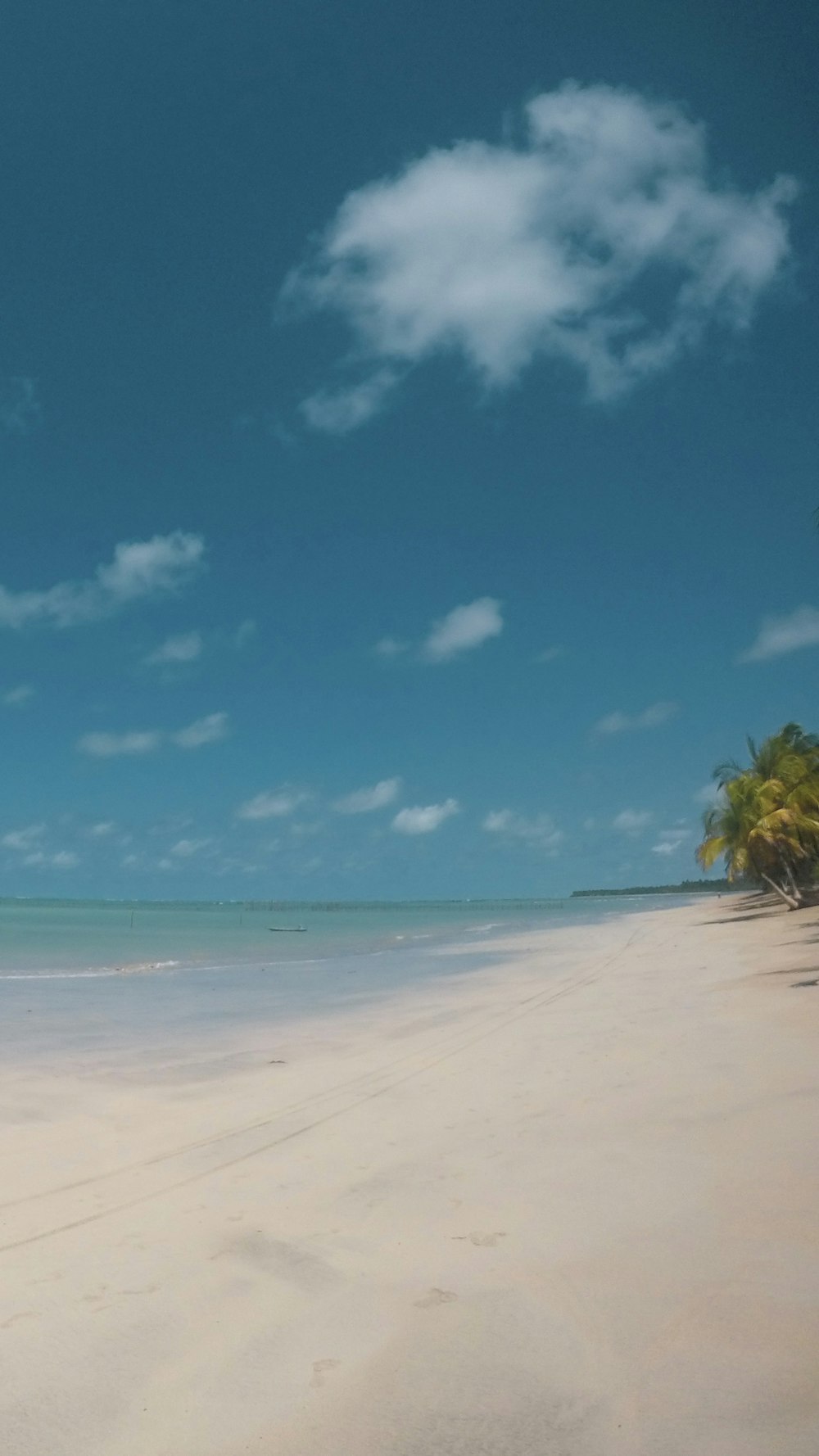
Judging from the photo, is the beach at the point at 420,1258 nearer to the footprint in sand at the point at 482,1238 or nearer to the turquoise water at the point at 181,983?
the footprint in sand at the point at 482,1238

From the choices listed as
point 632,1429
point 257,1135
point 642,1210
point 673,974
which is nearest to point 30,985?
point 673,974

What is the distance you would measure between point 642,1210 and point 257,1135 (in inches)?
133

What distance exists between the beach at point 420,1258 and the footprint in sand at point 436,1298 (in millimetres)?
12

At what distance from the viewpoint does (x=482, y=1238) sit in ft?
17.0

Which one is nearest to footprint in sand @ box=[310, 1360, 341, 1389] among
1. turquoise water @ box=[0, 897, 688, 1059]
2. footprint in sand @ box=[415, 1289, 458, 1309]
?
footprint in sand @ box=[415, 1289, 458, 1309]

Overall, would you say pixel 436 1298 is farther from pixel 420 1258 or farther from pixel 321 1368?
pixel 321 1368

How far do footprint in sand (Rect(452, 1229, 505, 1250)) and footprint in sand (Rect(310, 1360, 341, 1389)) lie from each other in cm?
133

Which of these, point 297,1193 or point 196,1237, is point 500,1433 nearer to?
point 196,1237

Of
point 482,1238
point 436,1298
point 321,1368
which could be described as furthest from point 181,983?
point 321,1368

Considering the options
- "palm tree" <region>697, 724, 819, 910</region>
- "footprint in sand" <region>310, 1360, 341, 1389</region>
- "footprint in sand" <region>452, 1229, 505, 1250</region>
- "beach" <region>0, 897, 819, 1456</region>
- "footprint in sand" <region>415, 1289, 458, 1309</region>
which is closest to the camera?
"beach" <region>0, 897, 819, 1456</region>

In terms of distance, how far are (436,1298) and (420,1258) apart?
19.5 inches

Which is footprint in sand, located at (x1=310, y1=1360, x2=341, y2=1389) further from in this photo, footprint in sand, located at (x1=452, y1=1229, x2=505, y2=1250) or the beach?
footprint in sand, located at (x1=452, y1=1229, x2=505, y2=1250)

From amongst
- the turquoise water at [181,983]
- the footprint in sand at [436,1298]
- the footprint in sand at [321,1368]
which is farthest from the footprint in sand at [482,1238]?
the turquoise water at [181,983]

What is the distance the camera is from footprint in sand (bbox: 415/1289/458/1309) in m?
4.41
